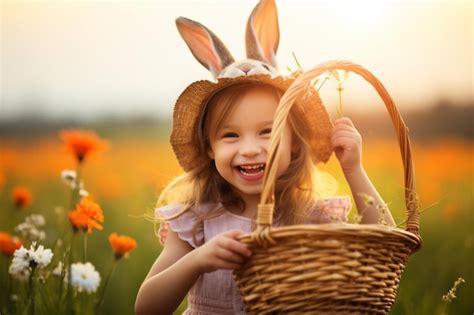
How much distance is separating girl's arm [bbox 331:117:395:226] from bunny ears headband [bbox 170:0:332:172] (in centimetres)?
4

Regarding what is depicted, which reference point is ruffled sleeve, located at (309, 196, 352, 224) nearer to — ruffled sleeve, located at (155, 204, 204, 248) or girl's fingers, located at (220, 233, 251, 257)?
ruffled sleeve, located at (155, 204, 204, 248)

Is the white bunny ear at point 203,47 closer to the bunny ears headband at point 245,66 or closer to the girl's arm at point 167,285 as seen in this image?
the bunny ears headband at point 245,66

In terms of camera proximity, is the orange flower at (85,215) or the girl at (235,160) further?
the orange flower at (85,215)

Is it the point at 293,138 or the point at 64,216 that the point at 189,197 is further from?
the point at 64,216

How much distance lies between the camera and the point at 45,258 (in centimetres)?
212

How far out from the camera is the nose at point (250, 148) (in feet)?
6.65

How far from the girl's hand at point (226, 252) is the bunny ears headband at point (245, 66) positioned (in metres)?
0.56

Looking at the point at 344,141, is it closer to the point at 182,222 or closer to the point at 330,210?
the point at 330,210

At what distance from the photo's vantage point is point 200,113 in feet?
7.29

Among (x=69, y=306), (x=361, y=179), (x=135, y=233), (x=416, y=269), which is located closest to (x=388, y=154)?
(x=416, y=269)

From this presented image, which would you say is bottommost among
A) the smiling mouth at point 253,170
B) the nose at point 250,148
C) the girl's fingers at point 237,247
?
the girl's fingers at point 237,247

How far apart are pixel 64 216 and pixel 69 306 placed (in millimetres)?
555

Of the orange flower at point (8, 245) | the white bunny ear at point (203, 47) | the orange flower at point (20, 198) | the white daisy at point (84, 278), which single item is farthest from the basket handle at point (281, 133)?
the orange flower at point (20, 198)

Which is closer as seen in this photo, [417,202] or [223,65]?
[417,202]
